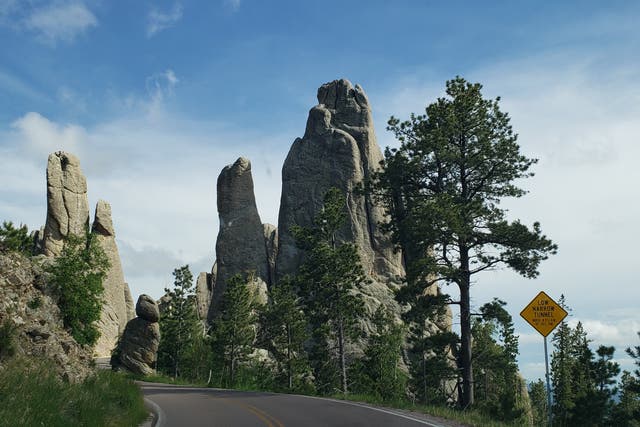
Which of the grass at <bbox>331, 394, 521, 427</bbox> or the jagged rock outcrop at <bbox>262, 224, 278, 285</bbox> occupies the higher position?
the jagged rock outcrop at <bbox>262, 224, 278, 285</bbox>

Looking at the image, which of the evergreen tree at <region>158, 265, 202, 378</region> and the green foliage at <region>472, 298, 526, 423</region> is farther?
the evergreen tree at <region>158, 265, 202, 378</region>

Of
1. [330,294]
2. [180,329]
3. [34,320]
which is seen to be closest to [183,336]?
[180,329]

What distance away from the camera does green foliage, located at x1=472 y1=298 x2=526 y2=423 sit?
2702cm

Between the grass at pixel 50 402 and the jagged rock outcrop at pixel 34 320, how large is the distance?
1081mm

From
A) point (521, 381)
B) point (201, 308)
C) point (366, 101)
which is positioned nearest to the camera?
point (521, 381)

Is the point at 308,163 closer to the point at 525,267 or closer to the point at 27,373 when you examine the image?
the point at 525,267

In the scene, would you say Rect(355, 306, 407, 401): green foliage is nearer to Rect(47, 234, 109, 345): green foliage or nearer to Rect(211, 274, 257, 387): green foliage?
Rect(211, 274, 257, 387): green foliage

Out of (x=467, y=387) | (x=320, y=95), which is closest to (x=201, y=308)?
(x=320, y=95)

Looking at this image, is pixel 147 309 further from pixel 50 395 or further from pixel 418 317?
pixel 50 395

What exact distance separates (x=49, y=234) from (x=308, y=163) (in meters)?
41.2

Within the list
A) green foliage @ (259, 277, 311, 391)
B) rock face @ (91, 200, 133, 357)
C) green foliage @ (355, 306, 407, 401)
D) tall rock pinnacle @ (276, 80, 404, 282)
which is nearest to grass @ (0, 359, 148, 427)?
green foliage @ (259, 277, 311, 391)

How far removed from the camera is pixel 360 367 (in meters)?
49.5

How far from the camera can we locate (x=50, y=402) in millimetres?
11102

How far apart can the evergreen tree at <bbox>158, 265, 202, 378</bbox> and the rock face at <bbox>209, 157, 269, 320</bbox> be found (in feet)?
21.0
